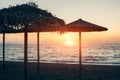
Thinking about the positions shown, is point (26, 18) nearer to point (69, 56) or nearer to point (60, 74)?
point (60, 74)

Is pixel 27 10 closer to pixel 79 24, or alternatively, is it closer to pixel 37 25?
pixel 37 25

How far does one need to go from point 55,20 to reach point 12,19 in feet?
4.48

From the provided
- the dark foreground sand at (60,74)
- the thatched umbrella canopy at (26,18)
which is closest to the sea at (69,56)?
the dark foreground sand at (60,74)

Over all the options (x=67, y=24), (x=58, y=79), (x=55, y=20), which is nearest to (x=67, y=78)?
(x=58, y=79)

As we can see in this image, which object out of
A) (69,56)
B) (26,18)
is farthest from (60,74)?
(69,56)

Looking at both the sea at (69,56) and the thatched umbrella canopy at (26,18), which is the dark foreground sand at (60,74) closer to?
the thatched umbrella canopy at (26,18)

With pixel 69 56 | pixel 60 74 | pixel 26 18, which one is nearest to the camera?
pixel 26 18

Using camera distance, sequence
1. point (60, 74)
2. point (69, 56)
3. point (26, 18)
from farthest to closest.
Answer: point (69, 56) < point (60, 74) < point (26, 18)

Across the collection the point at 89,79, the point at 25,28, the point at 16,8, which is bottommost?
the point at 89,79

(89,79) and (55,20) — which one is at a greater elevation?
(55,20)

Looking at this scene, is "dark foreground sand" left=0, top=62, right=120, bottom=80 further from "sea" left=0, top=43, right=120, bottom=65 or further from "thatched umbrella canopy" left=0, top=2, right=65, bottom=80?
"sea" left=0, top=43, right=120, bottom=65

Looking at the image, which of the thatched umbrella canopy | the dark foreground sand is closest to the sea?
the dark foreground sand

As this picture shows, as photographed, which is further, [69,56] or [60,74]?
[69,56]

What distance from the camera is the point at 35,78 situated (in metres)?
12.3
